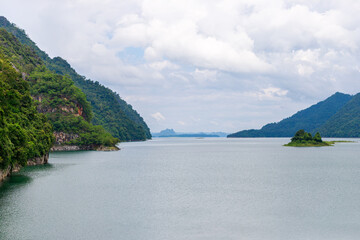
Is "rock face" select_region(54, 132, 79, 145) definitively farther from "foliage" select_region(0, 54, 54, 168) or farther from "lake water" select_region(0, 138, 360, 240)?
"lake water" select_region(0, 138, 360, 240)

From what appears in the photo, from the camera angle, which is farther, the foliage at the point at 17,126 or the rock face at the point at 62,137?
the rock face at the point at 62,137

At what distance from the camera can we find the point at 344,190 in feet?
195

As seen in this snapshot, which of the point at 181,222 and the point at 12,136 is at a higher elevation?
the point at 12,136

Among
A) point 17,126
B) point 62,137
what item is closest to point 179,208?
point 17,126

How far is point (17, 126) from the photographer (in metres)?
69.5

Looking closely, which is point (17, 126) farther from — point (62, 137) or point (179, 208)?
point (62, 137)

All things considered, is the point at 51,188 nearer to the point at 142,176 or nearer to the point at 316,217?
the point at 142,176

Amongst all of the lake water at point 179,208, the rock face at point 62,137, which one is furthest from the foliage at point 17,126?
the rock face at point 62,137

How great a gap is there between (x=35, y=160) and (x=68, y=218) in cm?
6559

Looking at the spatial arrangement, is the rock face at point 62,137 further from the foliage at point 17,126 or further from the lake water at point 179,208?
the lake water at point 179,208

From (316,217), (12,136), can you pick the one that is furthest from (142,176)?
(316,217)

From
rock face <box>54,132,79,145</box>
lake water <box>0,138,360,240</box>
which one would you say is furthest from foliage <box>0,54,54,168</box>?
rock face <box>54,132,79,145</box>

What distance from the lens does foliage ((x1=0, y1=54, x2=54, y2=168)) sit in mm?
58562

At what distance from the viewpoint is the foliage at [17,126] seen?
58.6m
